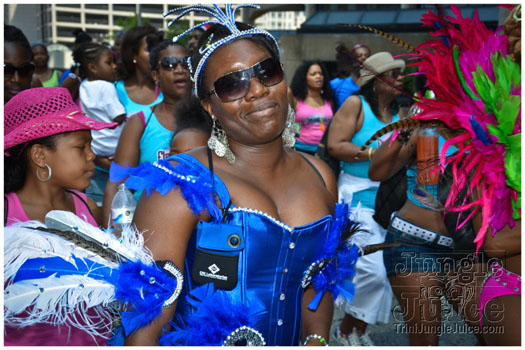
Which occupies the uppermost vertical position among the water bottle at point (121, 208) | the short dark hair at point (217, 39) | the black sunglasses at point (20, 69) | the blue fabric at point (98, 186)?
the short dark hair at point (217, 39)

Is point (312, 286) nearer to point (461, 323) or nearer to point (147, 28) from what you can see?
point (461, 323)

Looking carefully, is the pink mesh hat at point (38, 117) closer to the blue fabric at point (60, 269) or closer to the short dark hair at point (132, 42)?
the blue fabric at point (60, 269)

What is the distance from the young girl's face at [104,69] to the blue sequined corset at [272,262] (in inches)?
184

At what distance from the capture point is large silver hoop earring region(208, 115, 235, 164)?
2221 millimetres

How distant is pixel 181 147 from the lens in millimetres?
3461

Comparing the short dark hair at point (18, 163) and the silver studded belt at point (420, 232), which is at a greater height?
the short dark hair at point (18, 163)

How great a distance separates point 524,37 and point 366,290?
2.51 meters

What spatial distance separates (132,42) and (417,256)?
3.73 metres

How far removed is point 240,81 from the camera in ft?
7.03

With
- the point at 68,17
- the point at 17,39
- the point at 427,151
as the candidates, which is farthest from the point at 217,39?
the point at 68,17

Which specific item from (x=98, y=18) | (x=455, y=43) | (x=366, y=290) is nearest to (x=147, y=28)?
(x=366, y=290)

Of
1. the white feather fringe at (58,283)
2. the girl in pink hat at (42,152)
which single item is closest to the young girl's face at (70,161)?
the girl in pink hat at (42,152)

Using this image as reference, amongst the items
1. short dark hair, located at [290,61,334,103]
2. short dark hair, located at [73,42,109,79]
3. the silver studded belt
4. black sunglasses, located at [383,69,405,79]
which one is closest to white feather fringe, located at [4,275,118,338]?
the silver studded belt

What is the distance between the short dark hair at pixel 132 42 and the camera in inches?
215
